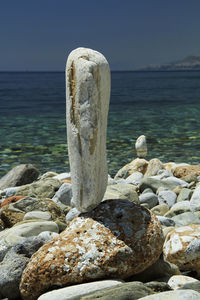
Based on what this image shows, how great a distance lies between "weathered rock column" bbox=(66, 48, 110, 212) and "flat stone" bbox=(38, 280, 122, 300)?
98 cm

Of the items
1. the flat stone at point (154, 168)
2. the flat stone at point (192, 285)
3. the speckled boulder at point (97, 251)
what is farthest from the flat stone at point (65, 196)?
the flat stone at point (192, 285)

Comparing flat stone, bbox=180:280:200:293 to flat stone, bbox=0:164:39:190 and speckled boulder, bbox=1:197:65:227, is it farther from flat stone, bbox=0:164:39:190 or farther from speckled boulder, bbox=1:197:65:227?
flat stone, bbox=0:164:39:190

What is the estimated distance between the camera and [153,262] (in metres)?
4.71

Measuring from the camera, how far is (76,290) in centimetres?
410

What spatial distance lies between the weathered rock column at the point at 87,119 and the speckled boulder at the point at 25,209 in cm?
199

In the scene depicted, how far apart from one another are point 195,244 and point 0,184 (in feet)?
22.7

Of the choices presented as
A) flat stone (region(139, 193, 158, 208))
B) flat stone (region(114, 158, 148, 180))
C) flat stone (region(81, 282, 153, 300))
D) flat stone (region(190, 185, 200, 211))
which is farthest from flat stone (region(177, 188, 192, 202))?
flat stone (region(81, 282, 153, 300))

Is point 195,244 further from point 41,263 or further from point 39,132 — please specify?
point 39,132

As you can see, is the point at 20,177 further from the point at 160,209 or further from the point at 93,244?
the point at 93,244

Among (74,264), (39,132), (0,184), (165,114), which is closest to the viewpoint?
(74,264)

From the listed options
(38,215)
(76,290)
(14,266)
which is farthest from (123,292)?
(38,215)

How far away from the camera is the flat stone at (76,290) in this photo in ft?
13.3

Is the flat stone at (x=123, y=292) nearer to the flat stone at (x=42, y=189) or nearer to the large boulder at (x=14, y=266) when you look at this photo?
the large boulder at (x=14, y=266)

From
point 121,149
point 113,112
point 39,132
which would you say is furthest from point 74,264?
point 113,112
